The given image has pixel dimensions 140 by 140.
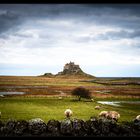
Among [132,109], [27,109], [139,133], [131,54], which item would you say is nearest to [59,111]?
[27,109]

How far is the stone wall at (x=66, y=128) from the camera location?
8102 millimetres

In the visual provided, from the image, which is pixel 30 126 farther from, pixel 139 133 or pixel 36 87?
pixel 36 87

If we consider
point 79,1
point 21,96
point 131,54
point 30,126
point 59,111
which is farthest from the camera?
point 21,96

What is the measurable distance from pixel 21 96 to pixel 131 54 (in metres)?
7.69

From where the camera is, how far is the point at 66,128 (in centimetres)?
812

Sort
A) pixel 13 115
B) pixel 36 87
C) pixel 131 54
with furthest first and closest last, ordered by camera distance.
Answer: pixel 36 87 → pixel 131 54 → pixel 13 115

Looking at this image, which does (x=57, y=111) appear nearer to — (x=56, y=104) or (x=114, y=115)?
(x=56, y=104)

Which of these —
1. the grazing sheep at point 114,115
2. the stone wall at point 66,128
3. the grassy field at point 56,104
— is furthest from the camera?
the grassy field at point 56,104

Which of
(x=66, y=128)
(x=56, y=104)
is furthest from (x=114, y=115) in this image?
(x=56, y=104)

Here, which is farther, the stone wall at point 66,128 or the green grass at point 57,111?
the green grass at point 57,111

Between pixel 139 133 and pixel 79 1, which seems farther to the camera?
pixel 139 133

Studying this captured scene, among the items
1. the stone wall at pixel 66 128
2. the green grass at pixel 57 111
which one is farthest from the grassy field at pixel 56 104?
the stone wall at pixel 66 128

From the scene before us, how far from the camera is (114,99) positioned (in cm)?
1725

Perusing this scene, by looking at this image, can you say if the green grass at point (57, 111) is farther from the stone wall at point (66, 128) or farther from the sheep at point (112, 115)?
the stone wall at point (66, 128)
